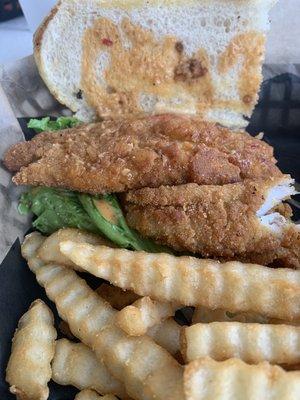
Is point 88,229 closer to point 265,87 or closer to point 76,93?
point 76,93

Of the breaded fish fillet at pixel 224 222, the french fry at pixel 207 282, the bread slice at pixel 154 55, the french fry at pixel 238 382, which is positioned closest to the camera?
the french fry at pixel 238 382

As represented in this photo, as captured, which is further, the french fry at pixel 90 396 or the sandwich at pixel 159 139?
the sandwich at pixel 159 139

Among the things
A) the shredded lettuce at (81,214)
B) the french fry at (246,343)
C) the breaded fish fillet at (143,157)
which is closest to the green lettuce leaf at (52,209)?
the shredded lettuce at (81,214)

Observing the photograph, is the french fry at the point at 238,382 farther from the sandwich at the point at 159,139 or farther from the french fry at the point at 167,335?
the sandwich at the point at 159,139

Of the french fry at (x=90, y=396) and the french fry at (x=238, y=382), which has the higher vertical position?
the french fry at (x=238, y=382)

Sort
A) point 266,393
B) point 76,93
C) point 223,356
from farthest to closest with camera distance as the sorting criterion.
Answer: point 76,93 → point 223,356 → point 266,393

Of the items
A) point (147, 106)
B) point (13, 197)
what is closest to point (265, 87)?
point (147, 106)

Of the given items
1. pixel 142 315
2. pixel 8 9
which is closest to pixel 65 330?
pixel 142 315
